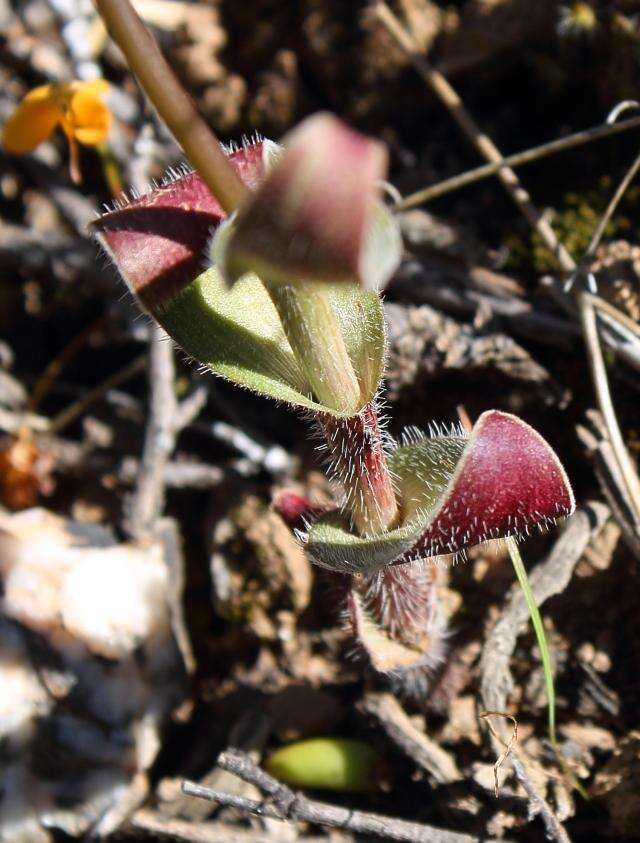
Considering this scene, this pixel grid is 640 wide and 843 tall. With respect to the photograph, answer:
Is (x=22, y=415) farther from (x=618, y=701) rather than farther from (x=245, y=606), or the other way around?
(x=618, y=701)

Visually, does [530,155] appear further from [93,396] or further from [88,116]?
[93,396]

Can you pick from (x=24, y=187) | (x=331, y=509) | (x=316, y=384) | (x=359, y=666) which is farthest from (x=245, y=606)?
(x=24, y=187)

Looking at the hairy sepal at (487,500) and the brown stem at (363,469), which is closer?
the hairy sepal at (487,500)

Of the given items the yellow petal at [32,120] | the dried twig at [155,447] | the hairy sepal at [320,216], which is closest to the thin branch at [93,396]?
the dried twig at [155,447]

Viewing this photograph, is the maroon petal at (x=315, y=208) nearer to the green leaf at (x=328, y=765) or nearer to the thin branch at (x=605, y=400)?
the thin branch at (x=605, y=400)

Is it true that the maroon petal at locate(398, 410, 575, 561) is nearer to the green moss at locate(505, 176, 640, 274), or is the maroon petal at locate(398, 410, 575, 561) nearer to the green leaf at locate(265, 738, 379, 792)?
the green leaf at locate(265, 738, 379, 792)
